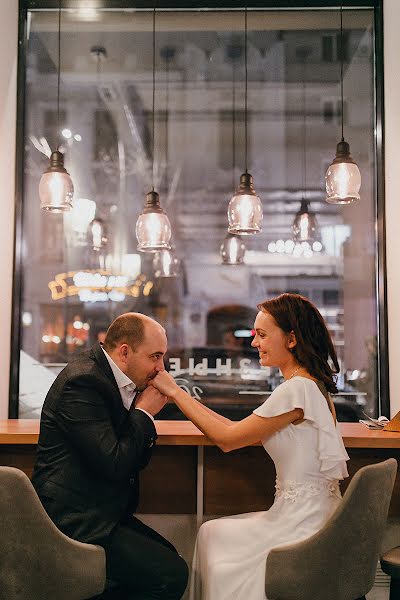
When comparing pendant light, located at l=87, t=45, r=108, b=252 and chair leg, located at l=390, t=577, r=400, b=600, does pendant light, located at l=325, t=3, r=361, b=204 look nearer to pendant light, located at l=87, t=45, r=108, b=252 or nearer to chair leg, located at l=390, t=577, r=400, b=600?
chair leg, located at l=390, t=577, r=400, b=600

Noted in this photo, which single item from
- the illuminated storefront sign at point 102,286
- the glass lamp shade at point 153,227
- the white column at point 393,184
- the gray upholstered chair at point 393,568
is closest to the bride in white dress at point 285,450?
the gray upholstered chair at point 393,568

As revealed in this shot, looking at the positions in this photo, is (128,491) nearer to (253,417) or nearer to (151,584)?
(151,584)

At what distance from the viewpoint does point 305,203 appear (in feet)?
16.9

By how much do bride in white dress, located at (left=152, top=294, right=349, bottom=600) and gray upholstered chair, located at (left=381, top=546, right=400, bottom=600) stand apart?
269mm

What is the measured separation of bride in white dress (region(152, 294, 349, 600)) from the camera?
97.6 inches

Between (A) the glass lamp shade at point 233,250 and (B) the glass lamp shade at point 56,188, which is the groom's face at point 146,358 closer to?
(B) the glass lamp shade at point 56,188

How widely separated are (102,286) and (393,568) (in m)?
3.47

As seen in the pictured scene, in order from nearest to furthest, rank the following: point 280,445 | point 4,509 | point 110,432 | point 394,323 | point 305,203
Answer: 1. point 4,509
2. point 110,432
3. point 280,445
4. point 394,323
5. point 305,203

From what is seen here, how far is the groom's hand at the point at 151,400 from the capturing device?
8.76 feet

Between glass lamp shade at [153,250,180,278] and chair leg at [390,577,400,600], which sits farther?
glass lamp shade at [153,250,180,278]

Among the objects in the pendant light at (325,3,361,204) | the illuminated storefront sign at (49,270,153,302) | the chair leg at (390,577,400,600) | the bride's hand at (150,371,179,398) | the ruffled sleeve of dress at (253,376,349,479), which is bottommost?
the chair leg at (390,577,400,600)

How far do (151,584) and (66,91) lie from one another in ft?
13.6

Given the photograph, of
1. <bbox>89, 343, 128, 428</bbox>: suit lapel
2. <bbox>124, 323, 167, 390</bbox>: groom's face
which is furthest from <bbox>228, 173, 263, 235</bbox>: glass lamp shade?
<bbox>89, 343, 128, 428</bbox>: suit lapel

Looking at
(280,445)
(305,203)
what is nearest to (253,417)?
(280,445)
